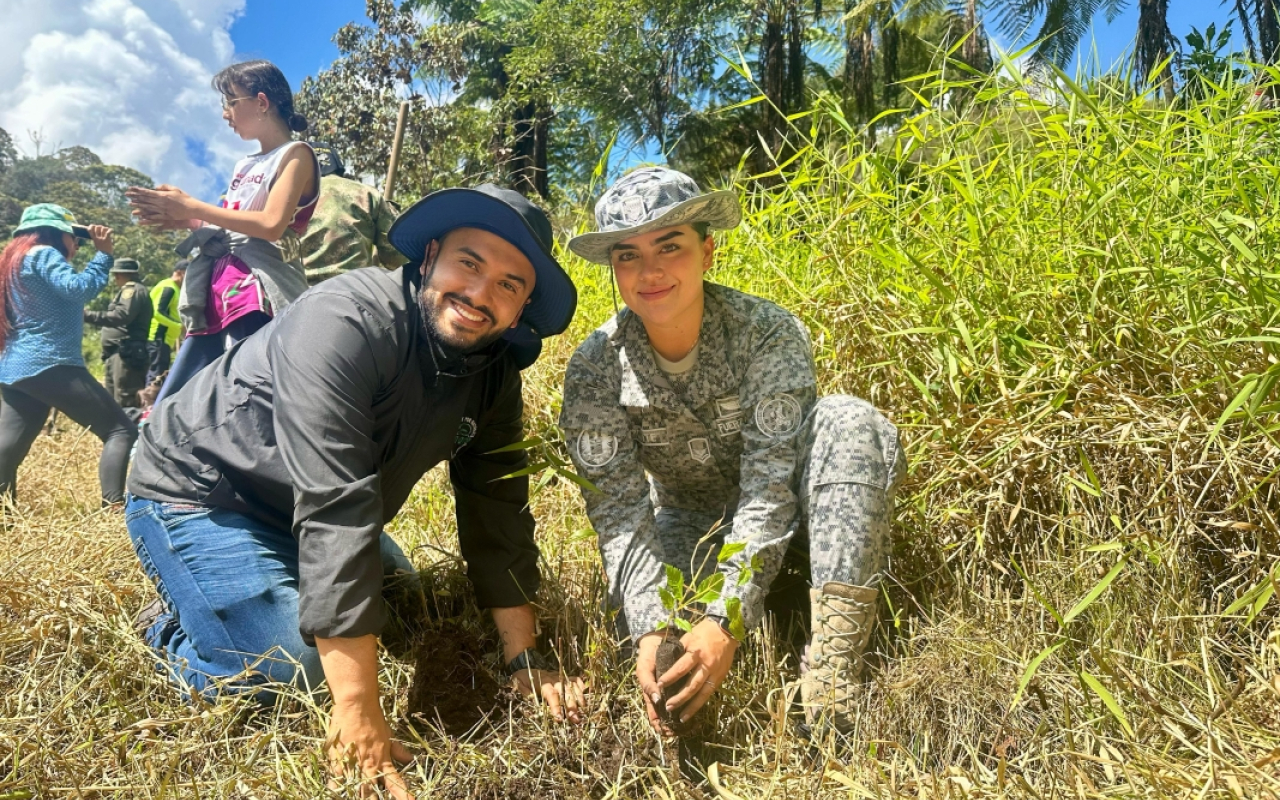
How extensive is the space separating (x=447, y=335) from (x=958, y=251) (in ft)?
4.62

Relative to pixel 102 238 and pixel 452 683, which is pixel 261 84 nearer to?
pixel 102 238

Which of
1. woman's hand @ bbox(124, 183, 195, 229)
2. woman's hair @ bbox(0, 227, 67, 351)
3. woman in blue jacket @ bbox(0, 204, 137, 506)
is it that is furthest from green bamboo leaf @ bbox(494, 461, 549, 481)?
woman's hair @ bbox(0, 227, 67, 351)

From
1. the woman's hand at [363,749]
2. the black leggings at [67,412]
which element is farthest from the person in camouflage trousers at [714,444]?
the black leggings at [67,412]

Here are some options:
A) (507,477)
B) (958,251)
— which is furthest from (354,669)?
(958,251)

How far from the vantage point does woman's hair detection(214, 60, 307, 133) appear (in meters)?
2.95

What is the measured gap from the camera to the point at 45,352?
3.80 metres

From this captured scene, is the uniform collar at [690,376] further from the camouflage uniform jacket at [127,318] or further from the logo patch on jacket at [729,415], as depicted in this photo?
the camouflage uniform jacket at [127,318]

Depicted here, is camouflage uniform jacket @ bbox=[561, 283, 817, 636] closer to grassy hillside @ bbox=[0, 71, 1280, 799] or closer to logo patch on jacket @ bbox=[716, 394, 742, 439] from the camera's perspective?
logo patch on jacket @ bbox=[716, 394, 742, 439]

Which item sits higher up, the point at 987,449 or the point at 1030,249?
the point at 1030,249

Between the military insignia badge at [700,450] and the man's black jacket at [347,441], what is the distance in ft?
1.38

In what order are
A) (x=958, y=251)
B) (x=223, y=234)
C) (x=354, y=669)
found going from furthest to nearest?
(x=223, y=234)
(x=958, y=251)
(x=354, y=669)

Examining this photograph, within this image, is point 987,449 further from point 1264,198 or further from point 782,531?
point 1264,198

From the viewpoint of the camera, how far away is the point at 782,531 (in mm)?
1915

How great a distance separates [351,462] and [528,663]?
0.64m
